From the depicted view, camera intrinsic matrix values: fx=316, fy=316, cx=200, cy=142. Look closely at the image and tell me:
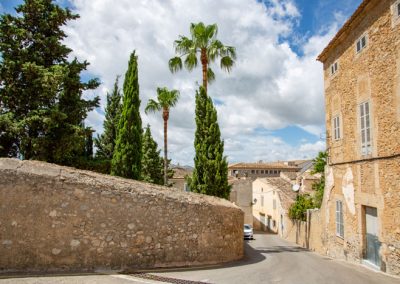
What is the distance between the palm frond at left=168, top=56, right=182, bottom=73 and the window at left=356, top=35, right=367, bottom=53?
10.3m

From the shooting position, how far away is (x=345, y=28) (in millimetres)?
12969

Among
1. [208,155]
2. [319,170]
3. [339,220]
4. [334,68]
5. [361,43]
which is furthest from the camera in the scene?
[319,170]

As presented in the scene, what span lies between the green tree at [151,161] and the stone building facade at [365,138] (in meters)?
17.2

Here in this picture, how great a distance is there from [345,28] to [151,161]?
67.1 ft

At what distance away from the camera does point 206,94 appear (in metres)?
16.9

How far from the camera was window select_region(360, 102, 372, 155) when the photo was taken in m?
11.5

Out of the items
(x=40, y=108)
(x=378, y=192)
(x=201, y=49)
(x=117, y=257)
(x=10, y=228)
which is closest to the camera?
(x=10, y=228)

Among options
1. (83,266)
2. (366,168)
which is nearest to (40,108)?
(83,266)

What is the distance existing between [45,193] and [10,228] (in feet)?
3.45

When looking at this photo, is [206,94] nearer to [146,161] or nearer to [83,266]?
[83,266]

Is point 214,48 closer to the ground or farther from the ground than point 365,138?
farther from the ground

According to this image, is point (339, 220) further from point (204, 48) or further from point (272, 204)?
point (272, 204)

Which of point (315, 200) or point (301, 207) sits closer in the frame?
point (315, 200)

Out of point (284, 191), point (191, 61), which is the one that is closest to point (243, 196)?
point (284, 191)
